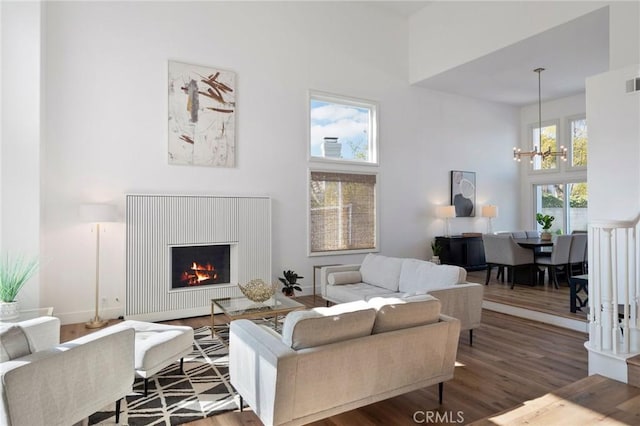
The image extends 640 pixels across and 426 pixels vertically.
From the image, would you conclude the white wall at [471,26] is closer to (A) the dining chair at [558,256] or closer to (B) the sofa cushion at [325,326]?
(A) the dining chair at [558,256]

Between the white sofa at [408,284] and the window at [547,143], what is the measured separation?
5969 mm

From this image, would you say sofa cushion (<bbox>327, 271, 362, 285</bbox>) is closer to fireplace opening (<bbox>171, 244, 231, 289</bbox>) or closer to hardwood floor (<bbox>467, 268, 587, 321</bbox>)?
fireplace opening (<bbox>171, 244, 231, 289</bbox>)

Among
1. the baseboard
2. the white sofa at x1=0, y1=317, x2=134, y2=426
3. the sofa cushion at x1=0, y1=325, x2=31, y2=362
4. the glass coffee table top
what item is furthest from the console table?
the sofa cushion at x1=0, y1=325, x2=31, y2=362

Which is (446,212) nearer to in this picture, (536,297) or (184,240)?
(536,297)

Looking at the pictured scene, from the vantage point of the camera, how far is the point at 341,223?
6.67 meters

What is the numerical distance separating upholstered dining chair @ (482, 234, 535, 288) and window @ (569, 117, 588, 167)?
3384mm

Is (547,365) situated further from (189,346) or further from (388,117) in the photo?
(388,117)

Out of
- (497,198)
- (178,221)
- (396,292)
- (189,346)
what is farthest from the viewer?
(497,198)

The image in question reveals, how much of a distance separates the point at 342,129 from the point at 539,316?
4105 millimetres

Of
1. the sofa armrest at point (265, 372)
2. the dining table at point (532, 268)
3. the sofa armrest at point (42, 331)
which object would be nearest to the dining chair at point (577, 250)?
the dining table at point (532, 268)

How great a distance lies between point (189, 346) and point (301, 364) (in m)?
1.55

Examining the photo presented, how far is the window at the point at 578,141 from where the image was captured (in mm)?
8227

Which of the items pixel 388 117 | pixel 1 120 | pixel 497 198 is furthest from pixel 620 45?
pixel 1 120

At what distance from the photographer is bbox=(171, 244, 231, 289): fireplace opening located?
521cm
